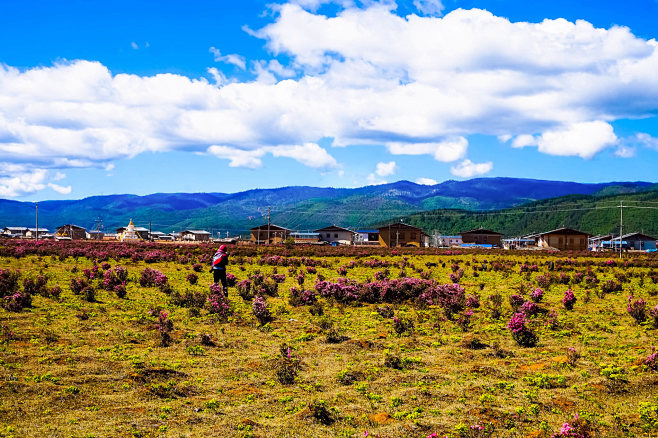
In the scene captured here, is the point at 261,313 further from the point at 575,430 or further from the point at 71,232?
the point at 71,232

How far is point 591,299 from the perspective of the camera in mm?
22312

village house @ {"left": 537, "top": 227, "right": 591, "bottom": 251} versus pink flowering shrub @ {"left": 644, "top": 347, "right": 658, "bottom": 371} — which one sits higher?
village house @ {"left": 537, "top": 227, "right": 591, "bottom": 251}

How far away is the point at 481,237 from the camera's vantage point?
14262 centimetres

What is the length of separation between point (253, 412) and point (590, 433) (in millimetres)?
5296

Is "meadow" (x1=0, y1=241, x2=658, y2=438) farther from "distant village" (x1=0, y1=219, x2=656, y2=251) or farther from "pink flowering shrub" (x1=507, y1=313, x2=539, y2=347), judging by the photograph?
"distant village" (x1=0, y1=219, x2=656, y2=251)

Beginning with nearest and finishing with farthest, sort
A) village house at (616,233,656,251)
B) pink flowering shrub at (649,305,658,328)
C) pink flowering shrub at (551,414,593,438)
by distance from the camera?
1. pink flowering shrub at (551,414,593,438)
2. pink flowering shrub at (649,305,658,328)
3. village house at (616,233,656,251)

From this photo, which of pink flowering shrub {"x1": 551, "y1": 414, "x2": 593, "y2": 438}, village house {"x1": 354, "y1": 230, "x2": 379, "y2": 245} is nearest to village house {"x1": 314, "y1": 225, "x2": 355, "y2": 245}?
village house {"x1": 354, "y1": 230, "x2": 379, "y2": 245}

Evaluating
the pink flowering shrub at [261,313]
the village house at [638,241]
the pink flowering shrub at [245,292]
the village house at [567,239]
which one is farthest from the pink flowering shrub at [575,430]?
the village house at [638,241]

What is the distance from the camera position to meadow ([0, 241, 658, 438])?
8445 millimetres

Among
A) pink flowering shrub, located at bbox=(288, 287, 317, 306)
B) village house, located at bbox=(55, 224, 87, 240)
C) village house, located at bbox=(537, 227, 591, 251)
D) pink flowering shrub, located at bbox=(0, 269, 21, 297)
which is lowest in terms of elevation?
pink flowering shrub, located at bbox=(288, 287, 317, 306)

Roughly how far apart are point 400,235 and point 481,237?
34530mm

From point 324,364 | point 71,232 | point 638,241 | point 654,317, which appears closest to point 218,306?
point 324,364

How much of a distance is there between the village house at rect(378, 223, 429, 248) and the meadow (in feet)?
312

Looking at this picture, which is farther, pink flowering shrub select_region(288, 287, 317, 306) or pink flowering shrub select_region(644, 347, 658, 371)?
pink flowering shrub select_region(288, 287, 317, 306)
